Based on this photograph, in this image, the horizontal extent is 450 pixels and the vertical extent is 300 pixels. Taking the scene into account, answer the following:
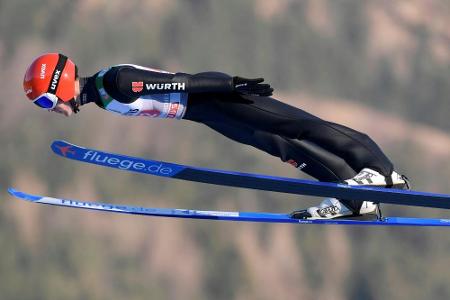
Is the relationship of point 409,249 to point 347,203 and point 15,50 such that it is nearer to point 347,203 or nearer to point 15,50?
point 15,50

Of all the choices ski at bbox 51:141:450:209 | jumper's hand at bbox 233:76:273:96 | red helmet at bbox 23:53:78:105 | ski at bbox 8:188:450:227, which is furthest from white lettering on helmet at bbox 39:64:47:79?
ski at bbox 8:188:450:227

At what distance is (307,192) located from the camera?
6812 millimetres

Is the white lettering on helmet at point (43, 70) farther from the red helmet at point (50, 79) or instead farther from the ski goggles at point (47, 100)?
the ski goggles at point (47, 100)

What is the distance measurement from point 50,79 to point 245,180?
5.90ft

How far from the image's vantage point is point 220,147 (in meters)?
25.3

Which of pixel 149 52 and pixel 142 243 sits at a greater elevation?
pixel 149 52

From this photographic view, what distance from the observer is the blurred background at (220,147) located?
23.2 m

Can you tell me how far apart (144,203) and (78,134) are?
2915mm

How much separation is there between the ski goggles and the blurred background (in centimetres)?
1632

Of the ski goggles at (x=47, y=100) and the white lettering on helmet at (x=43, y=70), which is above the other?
the white lettering on helmet at (x=43, y=70)

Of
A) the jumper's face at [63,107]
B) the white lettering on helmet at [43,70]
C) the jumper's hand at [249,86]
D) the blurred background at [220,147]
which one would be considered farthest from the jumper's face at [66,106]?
the blurred background at [220,147]

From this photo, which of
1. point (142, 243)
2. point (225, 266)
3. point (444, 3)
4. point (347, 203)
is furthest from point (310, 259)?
point (347, 203)

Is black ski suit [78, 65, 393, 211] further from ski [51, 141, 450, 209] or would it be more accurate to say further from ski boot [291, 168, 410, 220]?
ski [51, 141, 450, 209]

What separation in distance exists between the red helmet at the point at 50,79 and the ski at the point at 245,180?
0.42 metres
